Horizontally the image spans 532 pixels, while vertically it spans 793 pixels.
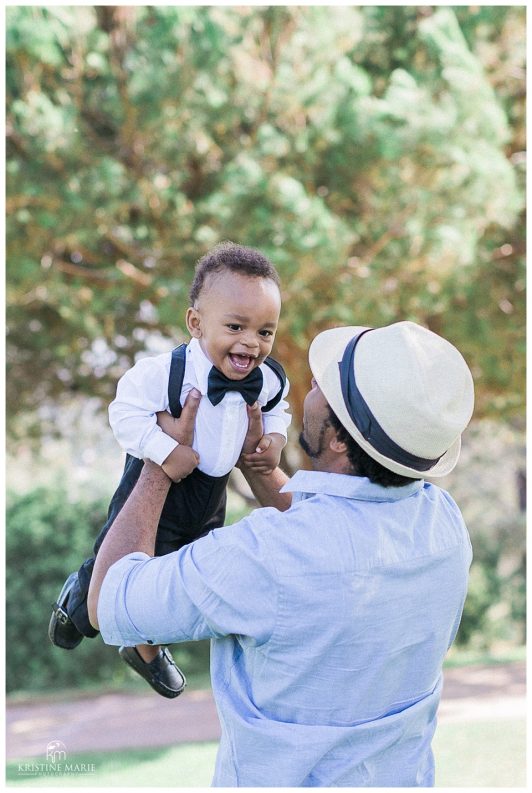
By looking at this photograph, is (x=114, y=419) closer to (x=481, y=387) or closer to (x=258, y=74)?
(x=258, y=74)

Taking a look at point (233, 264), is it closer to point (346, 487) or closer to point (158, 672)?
point (346, 487)

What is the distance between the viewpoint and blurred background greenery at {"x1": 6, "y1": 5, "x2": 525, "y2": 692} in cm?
700

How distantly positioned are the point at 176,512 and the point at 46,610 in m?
10.1

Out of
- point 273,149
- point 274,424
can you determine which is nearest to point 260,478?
point 274,424

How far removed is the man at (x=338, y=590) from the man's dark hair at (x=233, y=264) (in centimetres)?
58

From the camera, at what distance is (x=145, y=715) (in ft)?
37.0

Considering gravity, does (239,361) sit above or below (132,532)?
above

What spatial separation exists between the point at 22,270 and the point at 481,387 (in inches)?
206

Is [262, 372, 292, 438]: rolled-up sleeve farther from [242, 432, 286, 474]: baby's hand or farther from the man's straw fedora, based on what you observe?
the man's straw fedora

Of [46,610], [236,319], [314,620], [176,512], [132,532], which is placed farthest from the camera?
[46,610]

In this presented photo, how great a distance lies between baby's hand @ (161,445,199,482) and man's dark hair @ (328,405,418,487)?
557 mm

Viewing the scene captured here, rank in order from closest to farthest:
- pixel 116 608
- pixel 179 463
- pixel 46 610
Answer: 1. pixel 116 608
2. pixel 179 463
3. pixel 46 610

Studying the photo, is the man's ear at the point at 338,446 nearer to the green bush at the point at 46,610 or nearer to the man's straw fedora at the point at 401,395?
the man's straw fedora at the point at 401,395

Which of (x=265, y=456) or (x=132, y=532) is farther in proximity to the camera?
(x=265, y=456)
